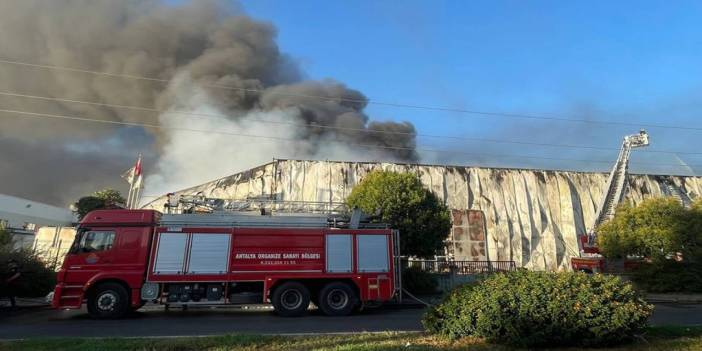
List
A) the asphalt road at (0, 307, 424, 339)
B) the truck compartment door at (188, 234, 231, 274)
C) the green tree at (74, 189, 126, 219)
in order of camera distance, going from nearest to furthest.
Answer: the asphalt road at (0, 307, 424, 339) < the truck compartment door at (188, 234, 231, 274) < the green tree at (74, 189, 126, 219)

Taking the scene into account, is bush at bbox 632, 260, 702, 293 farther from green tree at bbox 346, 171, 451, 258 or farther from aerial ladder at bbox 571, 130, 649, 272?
aerial ladder at bbox 571, 130, 649, 272

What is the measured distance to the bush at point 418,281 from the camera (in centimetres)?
1864

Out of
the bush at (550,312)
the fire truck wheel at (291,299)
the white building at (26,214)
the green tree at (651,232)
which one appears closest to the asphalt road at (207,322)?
the fire truck wheel at (291,299)

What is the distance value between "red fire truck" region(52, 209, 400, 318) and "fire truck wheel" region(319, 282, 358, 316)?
26 millimetres

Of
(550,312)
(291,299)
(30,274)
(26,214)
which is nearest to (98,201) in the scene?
(26,214)

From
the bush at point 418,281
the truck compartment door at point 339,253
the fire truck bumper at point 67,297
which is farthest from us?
the bush at point 418,281

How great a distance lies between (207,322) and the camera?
11.1 m

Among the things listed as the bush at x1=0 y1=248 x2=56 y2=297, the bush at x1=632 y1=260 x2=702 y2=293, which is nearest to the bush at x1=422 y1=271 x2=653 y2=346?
the bush at x1=0 y1=248 x2=56 y2=297

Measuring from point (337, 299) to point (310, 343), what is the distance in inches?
242

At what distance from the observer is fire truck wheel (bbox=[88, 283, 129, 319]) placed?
1190 centimetres

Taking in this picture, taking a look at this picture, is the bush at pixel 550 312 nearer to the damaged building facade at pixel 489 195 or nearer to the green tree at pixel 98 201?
the damaged building facade at pixel 489 195

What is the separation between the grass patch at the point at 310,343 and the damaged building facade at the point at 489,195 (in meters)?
24.1

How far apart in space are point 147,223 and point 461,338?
924 centimetres

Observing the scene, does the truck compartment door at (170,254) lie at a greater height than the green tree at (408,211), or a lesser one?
lesser
